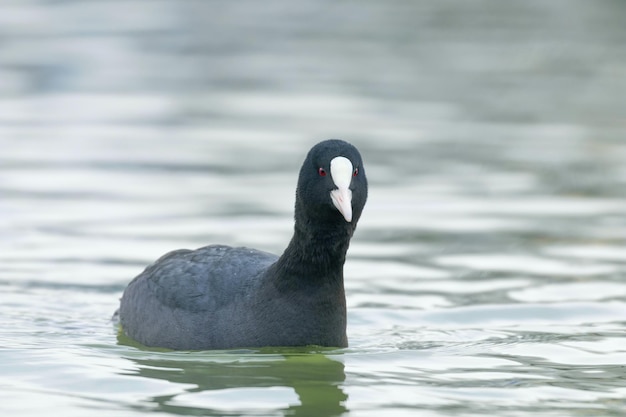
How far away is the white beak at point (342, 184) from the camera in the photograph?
6.83m

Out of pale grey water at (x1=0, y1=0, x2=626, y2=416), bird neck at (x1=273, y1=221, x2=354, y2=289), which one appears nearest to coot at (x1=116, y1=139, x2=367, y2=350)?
bird neck at (x1=273, y1=221, x2=354, y2=289)

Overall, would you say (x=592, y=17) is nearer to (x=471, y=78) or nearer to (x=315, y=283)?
(x=471, y=78)

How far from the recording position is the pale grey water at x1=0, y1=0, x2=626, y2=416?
696 cm

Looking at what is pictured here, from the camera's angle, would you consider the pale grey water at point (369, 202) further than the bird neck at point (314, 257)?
No

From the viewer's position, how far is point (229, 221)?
10633 mm

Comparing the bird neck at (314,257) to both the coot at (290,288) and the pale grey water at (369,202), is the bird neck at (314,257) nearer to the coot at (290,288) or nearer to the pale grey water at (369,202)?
the coot at (290,288)

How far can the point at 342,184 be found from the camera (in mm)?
6855

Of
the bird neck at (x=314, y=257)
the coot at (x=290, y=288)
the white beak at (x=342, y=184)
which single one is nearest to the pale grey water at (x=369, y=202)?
the coot at (x=290, y=288)

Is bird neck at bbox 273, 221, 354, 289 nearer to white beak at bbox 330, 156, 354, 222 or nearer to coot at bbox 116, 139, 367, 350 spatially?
coot at bbox 116, 139, 367, 350

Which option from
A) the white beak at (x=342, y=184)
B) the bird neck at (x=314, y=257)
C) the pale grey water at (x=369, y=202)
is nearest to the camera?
the white beak at (x=342, y=184)

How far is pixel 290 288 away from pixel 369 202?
406 cm

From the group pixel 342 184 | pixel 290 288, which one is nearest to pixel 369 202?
pixel 290 288

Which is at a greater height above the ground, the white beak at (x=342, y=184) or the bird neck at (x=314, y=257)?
the white beak at (x=342, y=184)

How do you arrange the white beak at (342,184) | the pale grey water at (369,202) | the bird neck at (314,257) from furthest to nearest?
the bird neck at (314,257), the pale grey water at (369,202), the white beak at (342,184)
